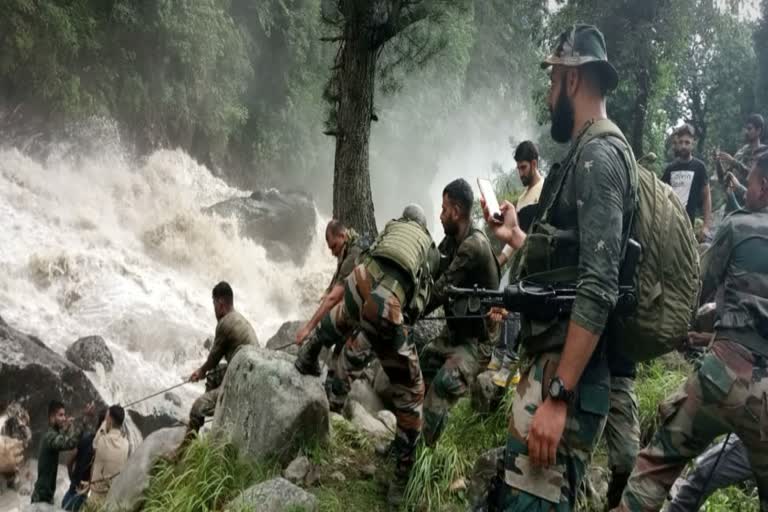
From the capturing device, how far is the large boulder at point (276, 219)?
707 inches

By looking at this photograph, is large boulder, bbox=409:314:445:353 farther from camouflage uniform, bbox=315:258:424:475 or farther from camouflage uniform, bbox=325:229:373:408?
camouflage uniform, bbox=315:258:424:475

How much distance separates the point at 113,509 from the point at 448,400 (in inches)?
89.5

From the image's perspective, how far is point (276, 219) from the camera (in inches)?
741

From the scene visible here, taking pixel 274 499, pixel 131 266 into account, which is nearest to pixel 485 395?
pixel 274 499

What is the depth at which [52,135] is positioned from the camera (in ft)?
48.3

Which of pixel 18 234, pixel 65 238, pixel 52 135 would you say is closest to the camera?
pixel 18 234

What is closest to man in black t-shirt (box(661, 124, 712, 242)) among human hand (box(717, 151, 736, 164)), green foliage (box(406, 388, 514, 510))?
human hand (box(717, 151, 736, 164))

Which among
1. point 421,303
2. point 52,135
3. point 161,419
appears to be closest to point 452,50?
point 52,135

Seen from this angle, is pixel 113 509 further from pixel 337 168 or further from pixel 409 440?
pixel 337 168

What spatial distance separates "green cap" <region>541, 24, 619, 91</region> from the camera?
221 centimetres

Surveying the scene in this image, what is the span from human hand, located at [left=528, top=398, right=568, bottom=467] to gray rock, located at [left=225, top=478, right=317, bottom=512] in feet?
6.08

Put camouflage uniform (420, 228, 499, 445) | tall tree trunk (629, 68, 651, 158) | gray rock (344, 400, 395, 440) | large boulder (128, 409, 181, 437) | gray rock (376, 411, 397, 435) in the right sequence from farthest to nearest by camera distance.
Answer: tall tree trunk (629, 68, 651, 158)
large boulder (128, 409, 181, 437)
gray rock (376, 411, 397, 435)
gray rock (344, 400, 395, 440)
camouflage uniform (420, 228, 499, 445)

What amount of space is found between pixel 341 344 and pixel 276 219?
567 inches

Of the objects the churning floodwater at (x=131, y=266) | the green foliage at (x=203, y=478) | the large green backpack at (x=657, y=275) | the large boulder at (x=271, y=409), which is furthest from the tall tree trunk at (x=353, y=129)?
the large green backpack at (x=657, y=275)
